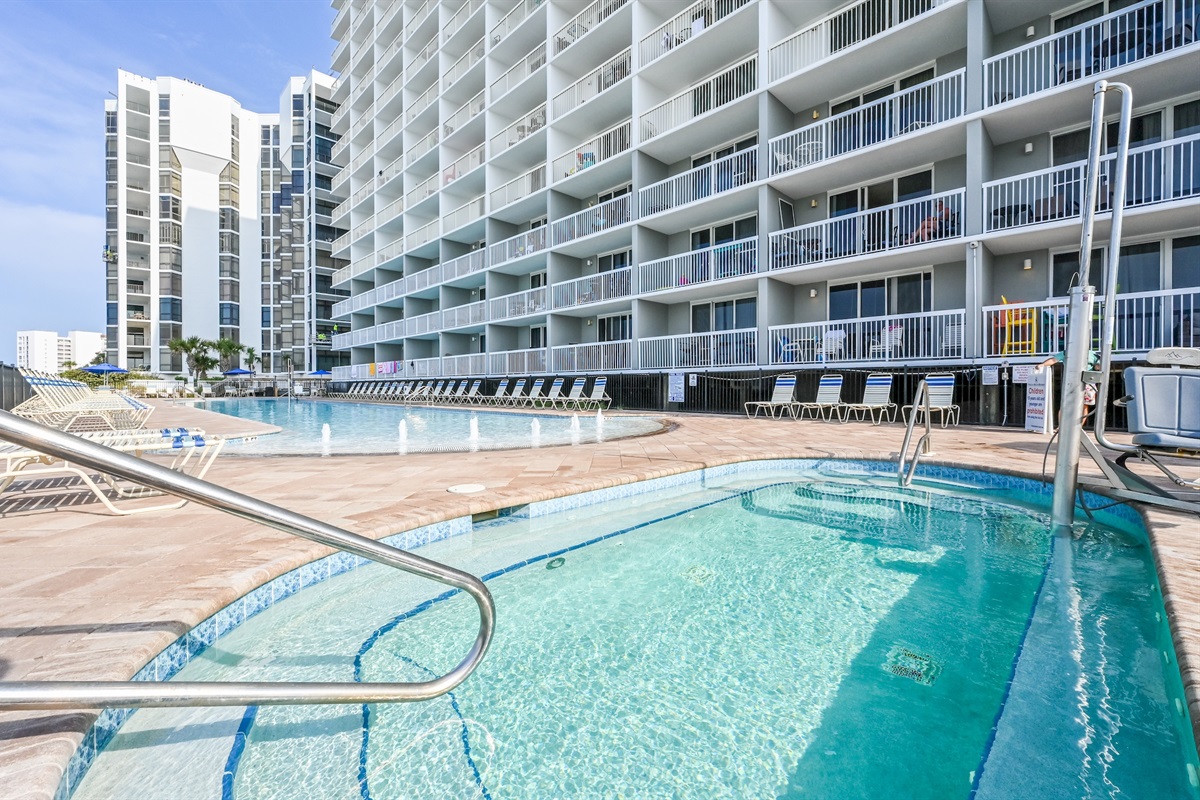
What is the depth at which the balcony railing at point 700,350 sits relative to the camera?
41.8 feet

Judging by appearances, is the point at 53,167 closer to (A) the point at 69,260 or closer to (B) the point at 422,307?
(A) the point at 69,260

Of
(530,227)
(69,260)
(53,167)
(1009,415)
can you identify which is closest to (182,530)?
(1009,415)

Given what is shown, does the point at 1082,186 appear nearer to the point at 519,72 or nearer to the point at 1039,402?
the point at 1039,402

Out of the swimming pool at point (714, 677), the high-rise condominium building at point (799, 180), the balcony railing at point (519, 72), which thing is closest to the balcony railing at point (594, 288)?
the high-rise condominium building at point (799, 180)

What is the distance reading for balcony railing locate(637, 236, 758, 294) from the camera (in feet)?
42.0

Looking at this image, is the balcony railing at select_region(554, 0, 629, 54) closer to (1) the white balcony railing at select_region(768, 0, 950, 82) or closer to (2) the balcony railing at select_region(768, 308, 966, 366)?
→ (1) the white balcony railing at select_region(768, 0, 950, 82)

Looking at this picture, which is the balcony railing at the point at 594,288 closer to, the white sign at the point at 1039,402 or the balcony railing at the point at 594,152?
the balcony railing at the point at 594,152

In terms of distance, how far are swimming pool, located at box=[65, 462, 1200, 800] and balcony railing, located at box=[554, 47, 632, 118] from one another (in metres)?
15.5

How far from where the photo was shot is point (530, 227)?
67.2 ft

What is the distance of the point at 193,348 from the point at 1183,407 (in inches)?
2056

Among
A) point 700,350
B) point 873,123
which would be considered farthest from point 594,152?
point 873,123

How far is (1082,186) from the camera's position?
338 inches

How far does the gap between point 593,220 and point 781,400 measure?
27.2ft

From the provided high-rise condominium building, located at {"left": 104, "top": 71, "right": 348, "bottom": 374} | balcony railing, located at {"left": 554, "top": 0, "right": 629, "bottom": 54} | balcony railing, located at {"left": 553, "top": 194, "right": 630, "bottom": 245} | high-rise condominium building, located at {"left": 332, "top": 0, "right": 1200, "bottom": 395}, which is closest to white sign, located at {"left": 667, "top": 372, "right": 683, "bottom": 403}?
high-rise condominium building, located at {"left": 332, "top": 0, "right": 1200, "bottom": 395}
